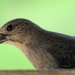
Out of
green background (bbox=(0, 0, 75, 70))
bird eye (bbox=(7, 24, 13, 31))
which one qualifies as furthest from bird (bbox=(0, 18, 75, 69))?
green background (bbox=(0, 0, 75, 70))

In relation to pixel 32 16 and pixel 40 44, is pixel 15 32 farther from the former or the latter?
pixel 32 16

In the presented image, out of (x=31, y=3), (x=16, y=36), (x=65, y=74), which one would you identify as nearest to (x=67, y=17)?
(x=31, y=3)

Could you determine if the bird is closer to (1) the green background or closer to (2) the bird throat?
(2) the bird throat

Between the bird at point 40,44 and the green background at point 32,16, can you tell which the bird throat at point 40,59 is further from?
the green background at point 32,16

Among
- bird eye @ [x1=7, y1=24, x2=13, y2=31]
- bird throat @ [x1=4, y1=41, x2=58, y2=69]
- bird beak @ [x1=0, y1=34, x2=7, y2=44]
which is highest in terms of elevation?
bird eye @ [x1=7, y1=24, x2=13, y2=31]

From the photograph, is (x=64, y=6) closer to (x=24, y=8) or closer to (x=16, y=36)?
(x=24, y=8)

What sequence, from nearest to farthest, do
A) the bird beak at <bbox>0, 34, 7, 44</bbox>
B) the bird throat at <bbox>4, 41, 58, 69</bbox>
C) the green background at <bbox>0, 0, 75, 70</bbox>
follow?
1. the bird throat at <bbox>4, 41, 58, 69</bbox>
2. the bird beak at <bbox>0, 34, 7, 44</bbox>
3. the green background at <bbox>0, 0, 75, 70</bbox>
